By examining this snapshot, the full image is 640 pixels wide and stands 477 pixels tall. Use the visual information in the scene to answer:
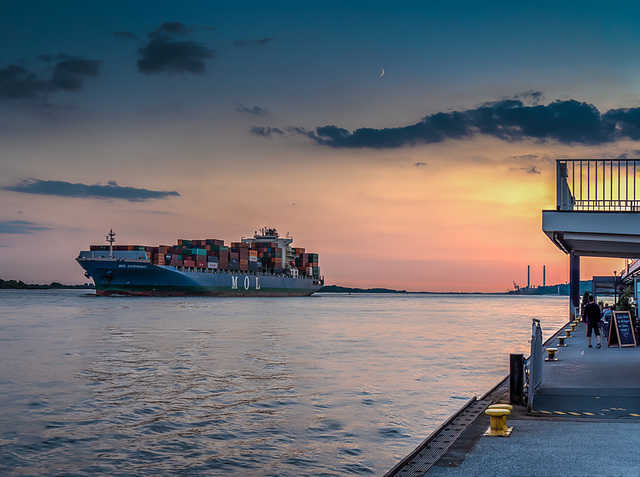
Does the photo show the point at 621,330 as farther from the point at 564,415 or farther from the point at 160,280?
the point at 160,280

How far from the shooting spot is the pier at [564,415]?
5977 millimetres

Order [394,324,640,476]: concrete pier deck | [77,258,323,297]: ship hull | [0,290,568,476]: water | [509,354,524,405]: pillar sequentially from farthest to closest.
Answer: [77,258,323,297]: ship hull, [509,354,524,405]: pillar, [0,290,568,476]: water, [394,324,640,476]: concrete pier deck

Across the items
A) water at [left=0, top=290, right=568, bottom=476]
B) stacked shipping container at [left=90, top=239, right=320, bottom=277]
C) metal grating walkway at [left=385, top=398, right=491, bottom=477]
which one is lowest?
water at [left=0, top=290, right=568, bottom=476]

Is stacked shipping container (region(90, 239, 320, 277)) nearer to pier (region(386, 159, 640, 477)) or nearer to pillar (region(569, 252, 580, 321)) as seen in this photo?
pillar (region(569, 252, 580, 321))

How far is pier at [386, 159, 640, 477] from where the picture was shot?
5.98 metres

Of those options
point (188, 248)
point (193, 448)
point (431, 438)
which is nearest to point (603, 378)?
point (431, 438)

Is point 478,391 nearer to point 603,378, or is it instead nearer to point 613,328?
point 603,378

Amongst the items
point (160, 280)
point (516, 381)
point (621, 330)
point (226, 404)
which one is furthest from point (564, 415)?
point (160, 280)

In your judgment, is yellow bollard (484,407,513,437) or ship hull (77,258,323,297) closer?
yellow bollard (484,407,513,437)

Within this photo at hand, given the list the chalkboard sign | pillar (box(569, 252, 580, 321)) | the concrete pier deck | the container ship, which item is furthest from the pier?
the container ship

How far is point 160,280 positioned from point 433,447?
8227 centimetres

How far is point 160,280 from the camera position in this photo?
281 ft

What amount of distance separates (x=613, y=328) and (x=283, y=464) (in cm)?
1329

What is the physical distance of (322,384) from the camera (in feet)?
50.0
